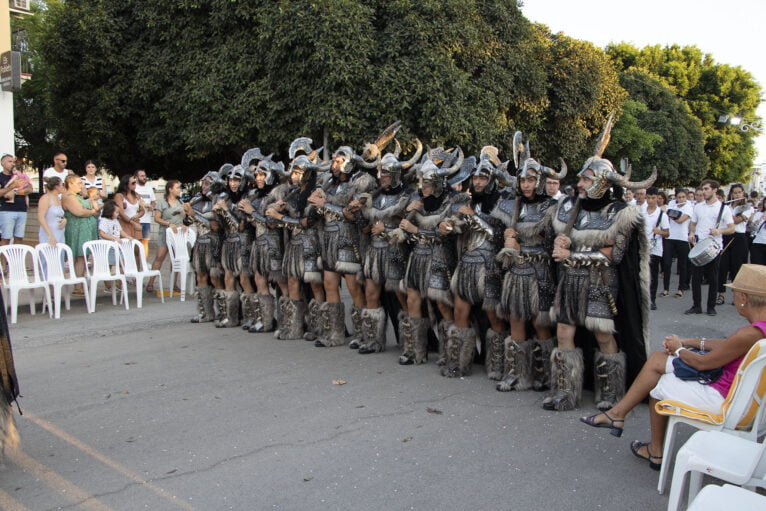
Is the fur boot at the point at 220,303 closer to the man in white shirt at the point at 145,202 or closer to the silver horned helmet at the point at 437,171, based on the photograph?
the silver horned helmet at the point at 437,171

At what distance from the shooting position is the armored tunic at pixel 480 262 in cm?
547

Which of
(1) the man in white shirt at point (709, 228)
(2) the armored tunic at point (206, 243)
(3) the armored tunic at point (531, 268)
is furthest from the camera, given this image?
(1) the man in white shirt at point (709, 228)

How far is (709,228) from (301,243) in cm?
676

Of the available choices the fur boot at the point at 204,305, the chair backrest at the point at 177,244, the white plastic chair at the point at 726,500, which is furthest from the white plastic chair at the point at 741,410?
the chair backrest at the point at 177,244

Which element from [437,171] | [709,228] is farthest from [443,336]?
[709,228]

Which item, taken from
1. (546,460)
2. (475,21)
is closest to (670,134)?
(475,21)

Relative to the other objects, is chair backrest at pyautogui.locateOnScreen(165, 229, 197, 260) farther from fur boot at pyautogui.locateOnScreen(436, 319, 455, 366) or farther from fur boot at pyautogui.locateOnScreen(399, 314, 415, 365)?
fur boot at pyautogui.locateOnScreen(436, 319, 455, 366)

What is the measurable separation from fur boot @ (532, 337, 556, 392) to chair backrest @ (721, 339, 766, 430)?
2037 mm

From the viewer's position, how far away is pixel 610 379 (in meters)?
4.82

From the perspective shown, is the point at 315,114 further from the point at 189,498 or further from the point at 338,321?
the point at 189,498

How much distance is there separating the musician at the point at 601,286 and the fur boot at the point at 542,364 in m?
0.39

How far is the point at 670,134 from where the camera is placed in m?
32.0

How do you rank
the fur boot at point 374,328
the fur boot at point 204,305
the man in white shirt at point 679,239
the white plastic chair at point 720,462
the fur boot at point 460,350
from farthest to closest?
1. the man in white shirt at point 679,239
2. the fur boot at point 204,305
3. the fur boot at point 374,328
4. the fur boot at point 460,350
5. the white plastic chair at point 720,462

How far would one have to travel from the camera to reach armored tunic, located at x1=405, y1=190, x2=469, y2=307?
5.80 m
